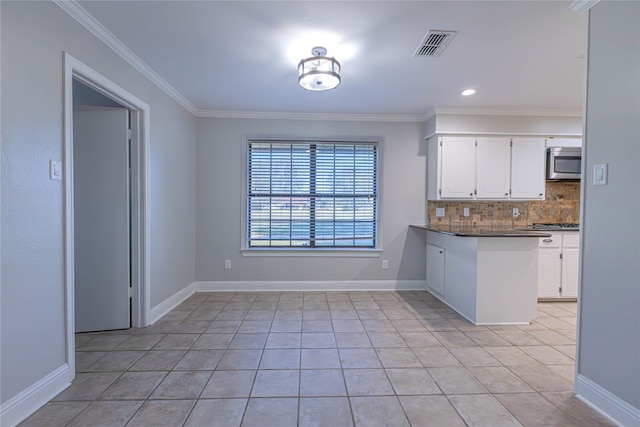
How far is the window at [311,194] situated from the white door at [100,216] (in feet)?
5.33

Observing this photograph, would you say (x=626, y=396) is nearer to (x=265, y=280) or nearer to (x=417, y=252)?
A: (x=417, y=252)

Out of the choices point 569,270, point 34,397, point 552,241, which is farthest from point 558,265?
point 34,397

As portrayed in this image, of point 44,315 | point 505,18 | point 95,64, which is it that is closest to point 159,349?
point 44,315

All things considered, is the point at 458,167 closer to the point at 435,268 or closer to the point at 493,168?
the point at 493,168

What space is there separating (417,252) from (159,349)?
331 centimetres

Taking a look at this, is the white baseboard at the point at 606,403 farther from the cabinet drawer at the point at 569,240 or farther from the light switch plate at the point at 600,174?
the cabinet drawer at the point at 569,240

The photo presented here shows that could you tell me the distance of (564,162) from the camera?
3.90 m

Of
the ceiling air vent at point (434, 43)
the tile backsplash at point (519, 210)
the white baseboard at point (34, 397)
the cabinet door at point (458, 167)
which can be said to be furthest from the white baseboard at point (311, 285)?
the ceiling air vent at point (434, 43)

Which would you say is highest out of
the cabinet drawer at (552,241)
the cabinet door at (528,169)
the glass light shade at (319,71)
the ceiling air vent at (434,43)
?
the ceiling air vent at (434,43)

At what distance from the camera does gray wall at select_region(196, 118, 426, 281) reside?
4047 millimetres

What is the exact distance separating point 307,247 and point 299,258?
20cm

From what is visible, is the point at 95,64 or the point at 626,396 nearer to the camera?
the point at 626,396

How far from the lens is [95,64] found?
2.17 m

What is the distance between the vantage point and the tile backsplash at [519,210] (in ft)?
13.6
